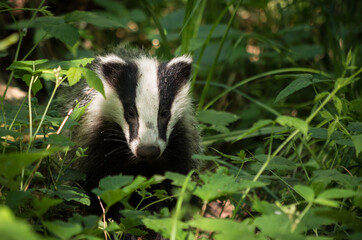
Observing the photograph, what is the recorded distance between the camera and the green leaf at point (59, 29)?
2.74 meters

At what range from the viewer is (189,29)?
139 inches

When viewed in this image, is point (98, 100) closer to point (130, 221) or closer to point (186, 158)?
point (186, 158)

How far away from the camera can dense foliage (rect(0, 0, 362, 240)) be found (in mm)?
1482

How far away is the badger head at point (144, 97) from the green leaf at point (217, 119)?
1.11ft

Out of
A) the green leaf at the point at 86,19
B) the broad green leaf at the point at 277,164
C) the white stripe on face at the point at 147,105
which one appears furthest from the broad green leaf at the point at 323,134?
the green leaf at the point at 86,19

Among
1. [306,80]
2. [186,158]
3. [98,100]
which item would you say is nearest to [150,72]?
[98,100]

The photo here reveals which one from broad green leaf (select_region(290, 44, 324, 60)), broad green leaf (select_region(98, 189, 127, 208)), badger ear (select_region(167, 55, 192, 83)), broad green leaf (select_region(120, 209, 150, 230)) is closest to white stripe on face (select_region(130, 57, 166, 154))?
badger ear (select_region(167, 55, 192, 83))

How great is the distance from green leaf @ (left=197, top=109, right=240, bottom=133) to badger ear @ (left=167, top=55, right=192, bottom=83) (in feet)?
1.45

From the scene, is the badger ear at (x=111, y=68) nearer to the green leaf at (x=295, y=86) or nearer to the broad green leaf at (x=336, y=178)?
the green leaf at (x=295, y=86)

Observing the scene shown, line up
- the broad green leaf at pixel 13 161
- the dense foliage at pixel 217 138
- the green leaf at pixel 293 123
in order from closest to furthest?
the broad green leaf at pixel 13 161
the dense foliage at pixel 217 138
the green leaf at pixel 293 123

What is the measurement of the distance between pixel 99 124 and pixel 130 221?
1.25 m

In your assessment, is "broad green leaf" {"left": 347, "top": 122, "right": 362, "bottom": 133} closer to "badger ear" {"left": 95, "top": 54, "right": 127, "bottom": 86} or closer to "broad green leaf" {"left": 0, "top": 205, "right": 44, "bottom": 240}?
"badger ear" {"left": 95, "top": 54, "right": 127, "bottom": 86}

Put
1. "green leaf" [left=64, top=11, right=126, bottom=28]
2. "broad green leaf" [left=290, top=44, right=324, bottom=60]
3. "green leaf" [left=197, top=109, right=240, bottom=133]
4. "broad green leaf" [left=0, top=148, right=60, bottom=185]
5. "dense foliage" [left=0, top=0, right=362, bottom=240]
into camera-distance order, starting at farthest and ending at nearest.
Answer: "broad green leaf" [left=290, top=44, right=324, bottom=60] → "green leaf" [left=197, top=109, right=240, bottom=133] → "green leaf" [left=64, top=11, right=126, bottom=28] → "dense foliage" [left=0, top=0, right=362, bottom=240] → "broad green leaf" [left=0, top=148, right=60, bottom=185]

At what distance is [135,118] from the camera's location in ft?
8.79
